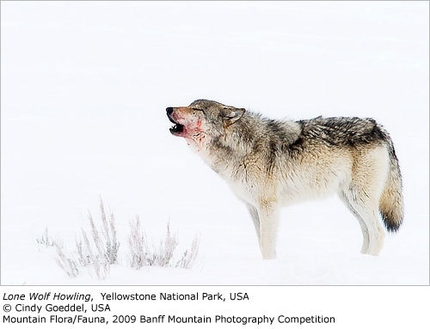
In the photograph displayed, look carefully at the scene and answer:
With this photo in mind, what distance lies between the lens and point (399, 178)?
29.0 ft

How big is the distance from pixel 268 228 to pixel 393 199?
1.85 metres

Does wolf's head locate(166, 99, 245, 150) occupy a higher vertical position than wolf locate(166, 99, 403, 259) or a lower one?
higher

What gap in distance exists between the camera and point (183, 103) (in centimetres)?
3053

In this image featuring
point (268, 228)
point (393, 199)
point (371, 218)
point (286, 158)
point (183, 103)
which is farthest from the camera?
point (183, 103)

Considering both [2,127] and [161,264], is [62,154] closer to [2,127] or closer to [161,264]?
[2,127]

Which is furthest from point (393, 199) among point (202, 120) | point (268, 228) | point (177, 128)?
point (177, 128)

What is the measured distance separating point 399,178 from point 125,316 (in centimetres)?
438

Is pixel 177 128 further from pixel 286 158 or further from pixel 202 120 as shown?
pixel 286 158

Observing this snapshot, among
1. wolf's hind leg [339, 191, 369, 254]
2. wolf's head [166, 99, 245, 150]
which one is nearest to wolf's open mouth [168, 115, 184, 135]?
wolf's head [166, 99, 245, 150]

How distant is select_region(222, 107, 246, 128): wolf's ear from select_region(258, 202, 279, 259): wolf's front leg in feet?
3.24

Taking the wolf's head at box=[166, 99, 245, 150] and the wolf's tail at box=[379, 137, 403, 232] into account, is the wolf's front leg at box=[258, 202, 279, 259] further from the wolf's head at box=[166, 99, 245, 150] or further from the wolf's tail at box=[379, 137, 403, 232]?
the wolf's tail at box=[379, 137, 403, 232]

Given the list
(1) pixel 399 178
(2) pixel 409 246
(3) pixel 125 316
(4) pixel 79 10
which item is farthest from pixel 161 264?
(4) pixel 79 10

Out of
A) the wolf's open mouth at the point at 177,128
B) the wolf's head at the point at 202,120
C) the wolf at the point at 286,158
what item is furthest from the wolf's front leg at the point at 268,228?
the wolf's open mouth at the point at 177,128

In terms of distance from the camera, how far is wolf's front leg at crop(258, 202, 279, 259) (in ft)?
25.8
